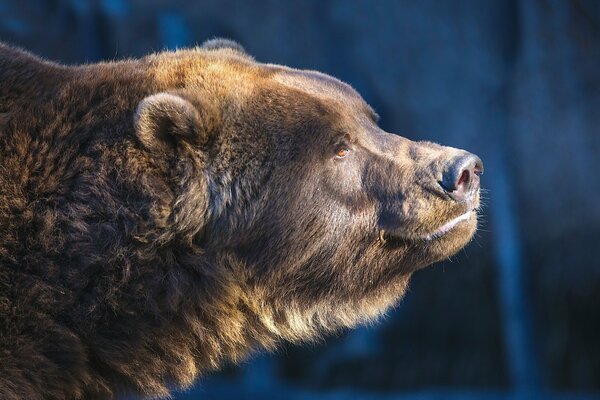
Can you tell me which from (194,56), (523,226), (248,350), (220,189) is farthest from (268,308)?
(523,226)

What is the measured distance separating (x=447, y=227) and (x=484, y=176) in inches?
158

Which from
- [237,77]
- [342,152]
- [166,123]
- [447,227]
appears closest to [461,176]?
[447,227]

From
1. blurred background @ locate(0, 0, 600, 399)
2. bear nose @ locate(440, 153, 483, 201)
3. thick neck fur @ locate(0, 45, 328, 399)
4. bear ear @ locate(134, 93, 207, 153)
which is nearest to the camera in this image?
thick neck fur @ locate(0, 45, 328, 399)

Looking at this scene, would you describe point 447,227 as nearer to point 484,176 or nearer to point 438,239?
point 438,239

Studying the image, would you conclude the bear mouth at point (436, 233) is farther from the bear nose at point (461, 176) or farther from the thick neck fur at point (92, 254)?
the thick neck fur at point (92, 254)

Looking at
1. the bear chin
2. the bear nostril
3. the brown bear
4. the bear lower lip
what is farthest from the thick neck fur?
the bear nostril

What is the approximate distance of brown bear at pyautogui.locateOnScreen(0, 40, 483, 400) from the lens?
11.5 ft

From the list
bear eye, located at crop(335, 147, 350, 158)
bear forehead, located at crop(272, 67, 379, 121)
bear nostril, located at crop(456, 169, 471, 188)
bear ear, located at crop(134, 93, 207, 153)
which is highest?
bear forehead, located at crop(272, 67, 379, 121)

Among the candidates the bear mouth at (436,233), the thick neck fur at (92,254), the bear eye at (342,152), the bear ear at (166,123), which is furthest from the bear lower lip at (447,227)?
the bear ear at (166,123)

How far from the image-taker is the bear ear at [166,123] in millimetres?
3586

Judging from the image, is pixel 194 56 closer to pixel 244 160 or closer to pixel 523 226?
pixel 244 160

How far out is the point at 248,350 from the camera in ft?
13.5

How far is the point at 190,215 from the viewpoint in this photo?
367 cm

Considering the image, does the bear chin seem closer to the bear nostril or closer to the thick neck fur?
the bear nostril
